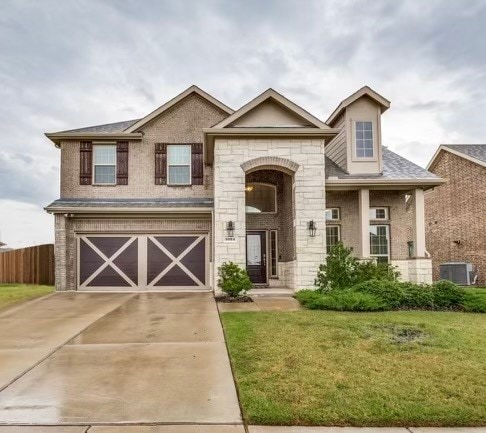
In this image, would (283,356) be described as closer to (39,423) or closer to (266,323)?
(266,323)

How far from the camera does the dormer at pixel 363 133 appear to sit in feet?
51.7

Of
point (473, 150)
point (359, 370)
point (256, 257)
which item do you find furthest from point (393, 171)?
point (359, 370)

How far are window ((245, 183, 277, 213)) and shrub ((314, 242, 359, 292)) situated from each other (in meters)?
4.72

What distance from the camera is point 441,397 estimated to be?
185 inches

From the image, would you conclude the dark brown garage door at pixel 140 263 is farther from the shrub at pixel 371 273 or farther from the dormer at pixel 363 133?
the dormer at pixel 363 133

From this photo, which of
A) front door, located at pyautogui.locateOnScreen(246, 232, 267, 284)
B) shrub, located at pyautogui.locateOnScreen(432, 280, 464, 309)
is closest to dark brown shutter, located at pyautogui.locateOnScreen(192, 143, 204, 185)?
front door, located at pyautogui.locateOnScreen(246, 232, 267, 284)

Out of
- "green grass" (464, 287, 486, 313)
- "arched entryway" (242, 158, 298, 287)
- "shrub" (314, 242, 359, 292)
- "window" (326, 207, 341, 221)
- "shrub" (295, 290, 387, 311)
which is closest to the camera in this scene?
"shrub" (295, 290, 387, 311)

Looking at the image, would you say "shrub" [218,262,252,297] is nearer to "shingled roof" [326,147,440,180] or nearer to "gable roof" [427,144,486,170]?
"shingled roof" [326,147,440,180]

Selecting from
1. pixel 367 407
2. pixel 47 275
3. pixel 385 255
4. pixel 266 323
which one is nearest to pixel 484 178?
pixel 385 255

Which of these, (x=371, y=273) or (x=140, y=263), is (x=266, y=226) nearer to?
(x=140, y=263)

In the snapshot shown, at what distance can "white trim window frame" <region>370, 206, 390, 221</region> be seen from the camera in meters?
16.2

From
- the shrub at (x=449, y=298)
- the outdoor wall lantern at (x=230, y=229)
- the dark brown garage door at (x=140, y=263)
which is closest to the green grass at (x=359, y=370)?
the shrub at (x=449, y=298)

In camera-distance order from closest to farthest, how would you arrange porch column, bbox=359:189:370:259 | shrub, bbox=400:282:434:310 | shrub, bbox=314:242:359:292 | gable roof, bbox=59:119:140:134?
shrub, bbox=400:282:434:310, shrub, bbox=314:242:359:292, porch column, bbox=359:189:370:259, gable roof, bbox=59:119:140:134

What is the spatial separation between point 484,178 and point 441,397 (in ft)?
56.9
